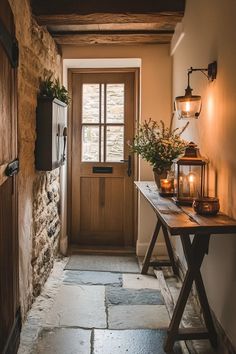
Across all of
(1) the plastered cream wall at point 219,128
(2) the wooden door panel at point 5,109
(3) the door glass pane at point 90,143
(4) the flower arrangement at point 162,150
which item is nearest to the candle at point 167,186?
(4) the flower arrangement at point 162,150

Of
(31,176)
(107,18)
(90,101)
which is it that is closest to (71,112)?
(90,101)

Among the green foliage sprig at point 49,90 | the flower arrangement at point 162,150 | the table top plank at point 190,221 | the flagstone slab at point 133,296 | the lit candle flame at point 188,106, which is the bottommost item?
the flagstone slab at point 133,296

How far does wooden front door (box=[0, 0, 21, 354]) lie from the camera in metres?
1.85

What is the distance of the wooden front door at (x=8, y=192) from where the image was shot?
185cm

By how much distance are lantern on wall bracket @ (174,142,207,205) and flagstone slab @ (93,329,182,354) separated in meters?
0.86

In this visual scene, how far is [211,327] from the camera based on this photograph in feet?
7.34

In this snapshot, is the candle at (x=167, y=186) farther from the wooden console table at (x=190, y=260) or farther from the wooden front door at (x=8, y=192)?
the wooden front door at (x=8, y=192)

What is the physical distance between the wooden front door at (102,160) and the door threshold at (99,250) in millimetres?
70

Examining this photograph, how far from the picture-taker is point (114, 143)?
435 cm

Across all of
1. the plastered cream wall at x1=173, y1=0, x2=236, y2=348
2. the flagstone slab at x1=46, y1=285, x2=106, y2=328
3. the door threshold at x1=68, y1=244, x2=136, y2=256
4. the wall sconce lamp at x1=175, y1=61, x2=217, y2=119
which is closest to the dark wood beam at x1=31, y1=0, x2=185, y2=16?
the plastered cream wall at x1=173, y1=0, x2=236, y2=348

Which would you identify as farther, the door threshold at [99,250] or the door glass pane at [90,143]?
the door glass pane at [90,143]

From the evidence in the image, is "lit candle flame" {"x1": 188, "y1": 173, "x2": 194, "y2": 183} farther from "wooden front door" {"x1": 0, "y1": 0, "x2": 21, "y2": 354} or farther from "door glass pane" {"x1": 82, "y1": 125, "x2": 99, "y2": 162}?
"door glass pane" {"x1": 82, "y1": 125, "x2": 99, "y2": 162}

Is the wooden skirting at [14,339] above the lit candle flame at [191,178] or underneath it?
underneath

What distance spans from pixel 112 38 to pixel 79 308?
250cm
